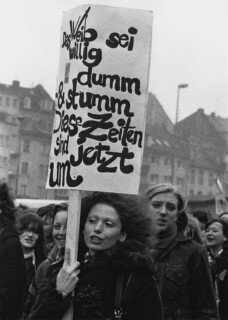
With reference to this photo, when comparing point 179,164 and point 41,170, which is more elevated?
point 179,164

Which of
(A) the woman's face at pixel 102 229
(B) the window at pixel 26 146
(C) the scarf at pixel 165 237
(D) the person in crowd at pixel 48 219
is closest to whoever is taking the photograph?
(A) the woman's face at pixel 102 229

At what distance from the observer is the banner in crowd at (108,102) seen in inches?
192

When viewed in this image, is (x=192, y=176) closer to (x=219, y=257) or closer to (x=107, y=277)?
(x=219, y=257)

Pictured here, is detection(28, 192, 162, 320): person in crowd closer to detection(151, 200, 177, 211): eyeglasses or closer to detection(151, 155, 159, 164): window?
detection(151, 200, 177, 211): eyeglasses

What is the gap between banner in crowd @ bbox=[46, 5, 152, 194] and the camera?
4.88m

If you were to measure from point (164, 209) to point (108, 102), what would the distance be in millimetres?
1290

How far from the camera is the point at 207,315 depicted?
5.57 metres

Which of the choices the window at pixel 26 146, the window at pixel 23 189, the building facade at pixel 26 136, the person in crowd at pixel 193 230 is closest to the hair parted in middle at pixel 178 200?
the person in crowd at pixel 193 230

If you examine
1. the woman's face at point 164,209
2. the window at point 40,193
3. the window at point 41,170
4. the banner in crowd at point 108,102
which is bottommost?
the woman's face at point 164,209

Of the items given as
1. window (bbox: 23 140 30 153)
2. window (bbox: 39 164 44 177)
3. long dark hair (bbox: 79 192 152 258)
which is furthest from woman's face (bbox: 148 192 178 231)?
window (bbox: 23 140 30 153)

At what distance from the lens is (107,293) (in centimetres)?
452

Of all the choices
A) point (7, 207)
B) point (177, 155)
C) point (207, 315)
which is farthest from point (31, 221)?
point (177, 155)

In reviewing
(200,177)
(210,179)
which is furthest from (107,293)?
(210,179)

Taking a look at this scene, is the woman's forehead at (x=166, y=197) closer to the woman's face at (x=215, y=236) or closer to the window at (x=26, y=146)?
the woman's face at (x=215, y=236)
